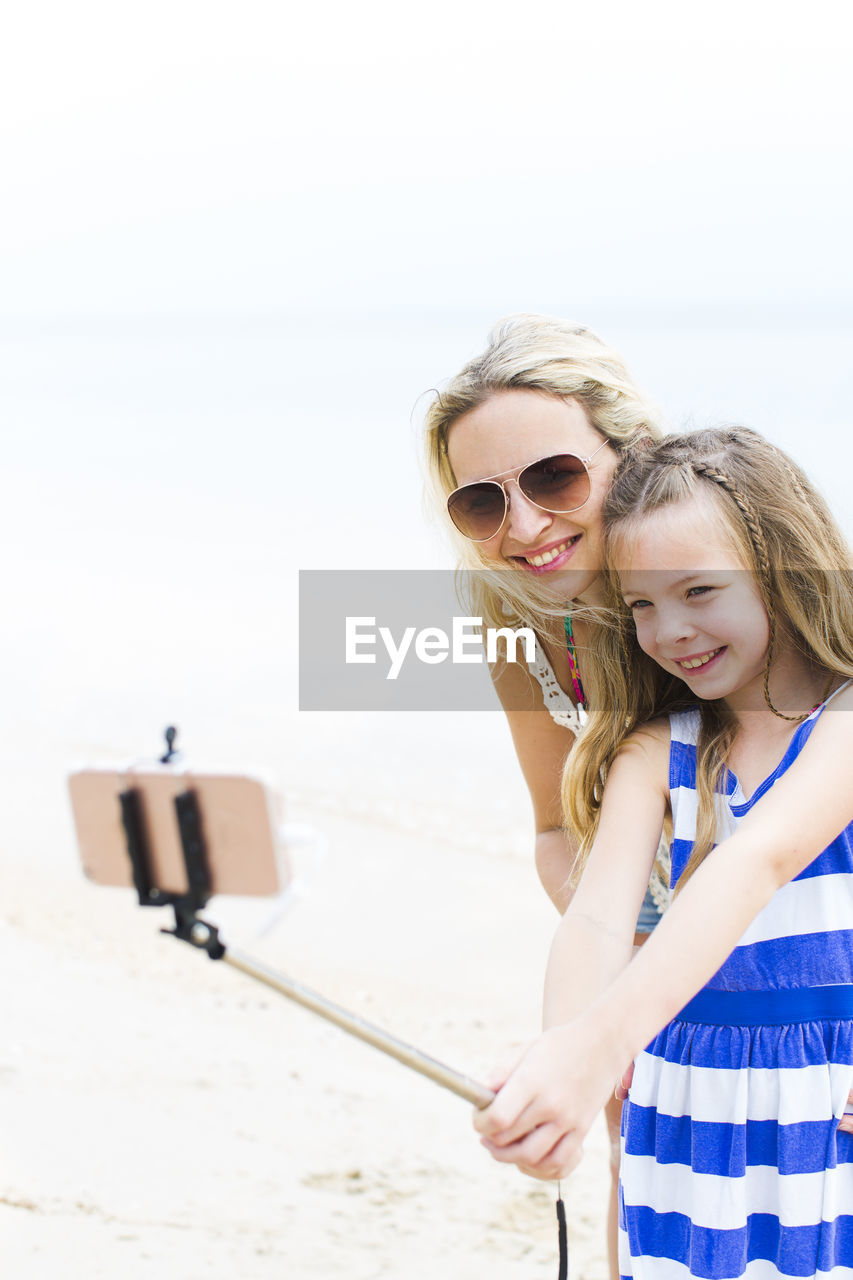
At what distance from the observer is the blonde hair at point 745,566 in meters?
1.75

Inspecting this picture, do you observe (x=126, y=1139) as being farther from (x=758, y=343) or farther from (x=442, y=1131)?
(x=758, y=343)

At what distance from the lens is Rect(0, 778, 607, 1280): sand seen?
9.68 ft

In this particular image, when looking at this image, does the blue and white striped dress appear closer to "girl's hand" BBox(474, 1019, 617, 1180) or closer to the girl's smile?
the girl's smile

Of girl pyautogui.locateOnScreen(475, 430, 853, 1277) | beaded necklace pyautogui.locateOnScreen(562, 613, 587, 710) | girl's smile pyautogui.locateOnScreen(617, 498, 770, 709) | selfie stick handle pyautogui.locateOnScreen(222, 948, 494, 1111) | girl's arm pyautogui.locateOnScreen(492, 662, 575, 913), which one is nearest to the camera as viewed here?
selfie stick handle pyautogui.locateOnScreen(222, 948, 494, 1111)

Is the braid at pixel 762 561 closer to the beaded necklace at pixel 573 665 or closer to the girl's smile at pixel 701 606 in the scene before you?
the girl's smile at pixel 701 606

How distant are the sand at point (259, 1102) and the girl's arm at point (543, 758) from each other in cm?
52

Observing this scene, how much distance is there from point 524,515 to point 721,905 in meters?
0.85

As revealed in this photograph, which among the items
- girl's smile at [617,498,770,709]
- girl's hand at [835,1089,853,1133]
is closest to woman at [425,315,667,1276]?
girl's smile at [617,498,770,709]

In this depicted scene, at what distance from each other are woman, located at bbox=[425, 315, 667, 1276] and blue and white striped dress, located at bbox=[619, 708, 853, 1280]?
1.99ft

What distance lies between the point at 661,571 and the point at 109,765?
106 cm

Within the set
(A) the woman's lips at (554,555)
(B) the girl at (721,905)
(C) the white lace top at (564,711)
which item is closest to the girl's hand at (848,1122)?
(B) the girl at (721,905)

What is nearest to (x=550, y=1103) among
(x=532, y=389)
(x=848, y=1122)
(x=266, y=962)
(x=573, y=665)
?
(x=848, y=1122)

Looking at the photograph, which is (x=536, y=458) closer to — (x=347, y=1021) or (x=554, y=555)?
(x=554, y=555)

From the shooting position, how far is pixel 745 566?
5.74 ft
